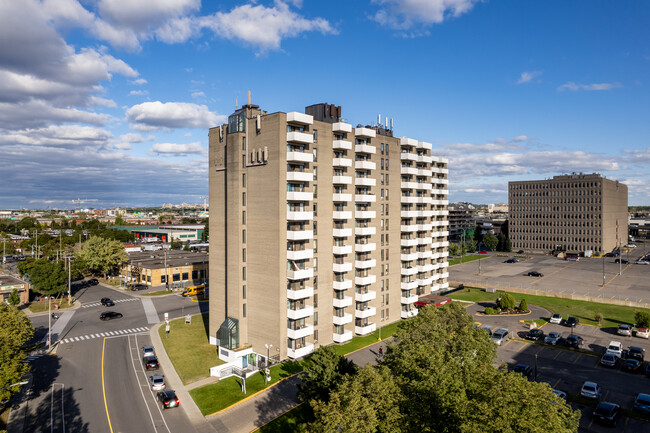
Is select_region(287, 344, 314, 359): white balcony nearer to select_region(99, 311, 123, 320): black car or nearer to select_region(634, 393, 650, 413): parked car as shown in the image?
select_region(634, 393, 650, 413): parked car

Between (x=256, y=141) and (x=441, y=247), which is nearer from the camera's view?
(x=256, y=141)

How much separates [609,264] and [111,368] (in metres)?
165

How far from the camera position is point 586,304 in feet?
298

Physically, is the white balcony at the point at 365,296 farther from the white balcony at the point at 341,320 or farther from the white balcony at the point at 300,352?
the white balcony at the point at 300,352

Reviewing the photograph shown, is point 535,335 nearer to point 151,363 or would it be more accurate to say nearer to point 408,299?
point 408,299

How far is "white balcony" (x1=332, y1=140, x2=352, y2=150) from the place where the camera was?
6284 cm

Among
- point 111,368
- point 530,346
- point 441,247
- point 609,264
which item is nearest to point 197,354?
point 111,368

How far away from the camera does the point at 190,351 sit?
198 ft

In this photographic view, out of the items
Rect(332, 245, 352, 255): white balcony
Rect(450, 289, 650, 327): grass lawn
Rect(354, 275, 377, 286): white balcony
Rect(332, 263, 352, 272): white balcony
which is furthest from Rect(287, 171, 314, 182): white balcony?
Rect(450, 289, 650, 327): grass lawn

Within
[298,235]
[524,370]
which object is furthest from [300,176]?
[524,370]

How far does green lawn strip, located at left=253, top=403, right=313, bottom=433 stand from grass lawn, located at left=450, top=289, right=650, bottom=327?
63580 mm

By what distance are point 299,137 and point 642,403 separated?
51.5 meters

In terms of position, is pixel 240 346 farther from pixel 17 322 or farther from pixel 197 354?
pixel 17 322

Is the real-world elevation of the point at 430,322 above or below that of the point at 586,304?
above
